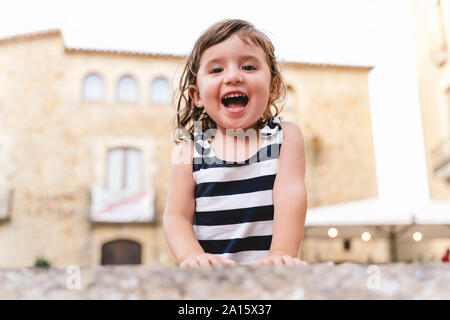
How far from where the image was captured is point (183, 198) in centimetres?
127

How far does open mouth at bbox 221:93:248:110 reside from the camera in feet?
4.09

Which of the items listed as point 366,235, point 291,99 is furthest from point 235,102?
point 291,99

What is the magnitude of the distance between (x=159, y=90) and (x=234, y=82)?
1026 centimetres

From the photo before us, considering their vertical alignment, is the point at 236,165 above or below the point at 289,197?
above

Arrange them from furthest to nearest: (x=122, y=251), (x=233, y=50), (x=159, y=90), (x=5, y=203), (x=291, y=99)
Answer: (x=291, y=99) < (x=159, y=90) < (x=122, y=251) < (x=5, y=203) < (x=233, y=50)

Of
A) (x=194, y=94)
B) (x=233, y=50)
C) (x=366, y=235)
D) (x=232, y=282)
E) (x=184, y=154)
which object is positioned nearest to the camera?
(x=232, y=282)

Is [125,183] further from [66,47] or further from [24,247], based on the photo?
[66,47]

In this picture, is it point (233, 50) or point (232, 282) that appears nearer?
point (232, 282)

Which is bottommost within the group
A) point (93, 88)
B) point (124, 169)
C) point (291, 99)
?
point (124, 169)

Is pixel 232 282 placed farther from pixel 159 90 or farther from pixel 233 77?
pixel 159 90

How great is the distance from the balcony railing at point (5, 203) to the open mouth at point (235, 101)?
34.0 feet

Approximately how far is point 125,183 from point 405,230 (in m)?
6.95

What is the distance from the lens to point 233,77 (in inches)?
47.4

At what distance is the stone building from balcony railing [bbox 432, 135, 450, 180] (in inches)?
103
